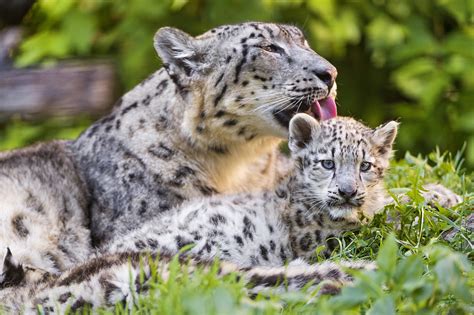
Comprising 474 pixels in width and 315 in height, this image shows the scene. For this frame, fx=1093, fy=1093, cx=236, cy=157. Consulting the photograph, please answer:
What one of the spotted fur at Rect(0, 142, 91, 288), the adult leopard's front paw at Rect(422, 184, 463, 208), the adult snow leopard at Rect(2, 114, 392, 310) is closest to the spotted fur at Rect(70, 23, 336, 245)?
the spotted fur at Rect(0, 142, 91, 288)

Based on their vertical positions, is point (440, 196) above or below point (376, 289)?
below

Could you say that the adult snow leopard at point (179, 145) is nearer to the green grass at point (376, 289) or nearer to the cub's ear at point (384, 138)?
the cub's ear at point (384, 138)

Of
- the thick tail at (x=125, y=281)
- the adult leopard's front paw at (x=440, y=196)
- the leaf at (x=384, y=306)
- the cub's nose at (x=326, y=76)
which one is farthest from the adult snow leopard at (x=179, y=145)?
the leaf at (x=384, y=306)

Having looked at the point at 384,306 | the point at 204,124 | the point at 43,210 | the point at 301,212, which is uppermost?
the point at 384,306

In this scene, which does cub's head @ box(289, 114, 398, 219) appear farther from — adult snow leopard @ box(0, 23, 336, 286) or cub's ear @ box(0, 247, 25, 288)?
cub's ear @ box(0, 247, 25, 288)

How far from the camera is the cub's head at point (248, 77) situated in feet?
25.4

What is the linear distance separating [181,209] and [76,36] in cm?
584

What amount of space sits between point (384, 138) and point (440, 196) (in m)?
0.70

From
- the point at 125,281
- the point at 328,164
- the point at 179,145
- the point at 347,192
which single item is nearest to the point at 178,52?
the point at 179,145

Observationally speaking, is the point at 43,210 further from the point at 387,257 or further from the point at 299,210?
the point at 387,257

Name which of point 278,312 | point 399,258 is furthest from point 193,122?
point 278,312

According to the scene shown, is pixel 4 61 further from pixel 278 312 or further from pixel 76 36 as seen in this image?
pixel 278 312

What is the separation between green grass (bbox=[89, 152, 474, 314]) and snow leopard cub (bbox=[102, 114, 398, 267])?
220 millimetres

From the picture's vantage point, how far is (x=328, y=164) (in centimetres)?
694
